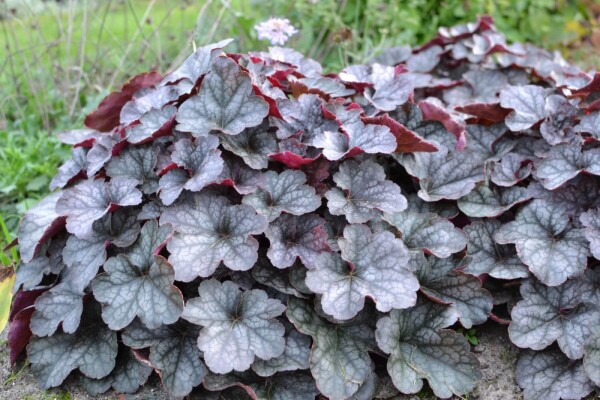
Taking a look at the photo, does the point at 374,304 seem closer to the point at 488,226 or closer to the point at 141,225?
the point at 488,226

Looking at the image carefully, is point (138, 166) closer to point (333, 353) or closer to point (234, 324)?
point (234, 324)

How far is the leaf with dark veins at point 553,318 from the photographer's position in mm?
2168

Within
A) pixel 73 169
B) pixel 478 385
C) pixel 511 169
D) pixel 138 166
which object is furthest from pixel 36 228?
pixel 511 169

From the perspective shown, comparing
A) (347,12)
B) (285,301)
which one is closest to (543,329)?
(285,301)

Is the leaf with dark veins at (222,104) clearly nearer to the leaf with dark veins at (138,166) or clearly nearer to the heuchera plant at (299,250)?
the heuchera plant at (299,250)

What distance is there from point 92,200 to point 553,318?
166 centimetres

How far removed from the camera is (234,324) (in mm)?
2070

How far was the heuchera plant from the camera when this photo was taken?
209 cm

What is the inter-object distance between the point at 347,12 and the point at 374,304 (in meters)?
3.26

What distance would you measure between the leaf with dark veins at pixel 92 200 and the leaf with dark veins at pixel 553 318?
1376 mm

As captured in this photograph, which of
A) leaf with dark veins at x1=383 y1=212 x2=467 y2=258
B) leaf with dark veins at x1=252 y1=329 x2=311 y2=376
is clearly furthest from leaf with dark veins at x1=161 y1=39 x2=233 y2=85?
leaf with dark veins at x1=252 y1=329 x2=311 y2=376

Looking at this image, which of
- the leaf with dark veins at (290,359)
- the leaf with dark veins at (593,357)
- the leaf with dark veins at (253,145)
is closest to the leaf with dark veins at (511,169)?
the leaf with dark veins at (593,357)

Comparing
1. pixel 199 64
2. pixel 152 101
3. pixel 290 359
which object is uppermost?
pixel 199 64

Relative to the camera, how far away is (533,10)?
17.1 feet
